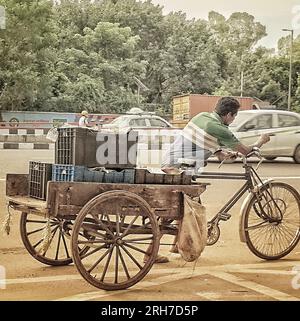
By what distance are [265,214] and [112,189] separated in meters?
1.46

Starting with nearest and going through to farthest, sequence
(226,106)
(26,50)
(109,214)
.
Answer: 1. (109,214)
2. (226,106)
3. (26,50)

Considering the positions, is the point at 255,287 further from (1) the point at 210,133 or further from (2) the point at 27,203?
(2) the point at 27,203

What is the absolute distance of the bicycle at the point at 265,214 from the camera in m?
4.69

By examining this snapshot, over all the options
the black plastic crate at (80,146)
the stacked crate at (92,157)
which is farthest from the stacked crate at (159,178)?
the black plastic crate at (80,146)

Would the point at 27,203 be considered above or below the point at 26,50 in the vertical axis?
below

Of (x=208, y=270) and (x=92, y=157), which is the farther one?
(x=208, y=270)

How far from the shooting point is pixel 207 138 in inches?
179

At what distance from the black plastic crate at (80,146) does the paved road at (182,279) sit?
0.79m

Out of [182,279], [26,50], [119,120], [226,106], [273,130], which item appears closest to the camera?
[182,279]

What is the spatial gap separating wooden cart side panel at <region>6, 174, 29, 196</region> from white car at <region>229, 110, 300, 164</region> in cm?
701

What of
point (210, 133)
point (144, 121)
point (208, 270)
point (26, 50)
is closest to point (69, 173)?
point (210, 133)

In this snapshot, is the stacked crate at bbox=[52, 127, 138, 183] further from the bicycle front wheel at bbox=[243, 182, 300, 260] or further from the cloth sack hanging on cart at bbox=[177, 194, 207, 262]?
the bicycle front wheel at bbox=[243, 182, 300, 260]

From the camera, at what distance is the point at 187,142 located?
4.61 metres
